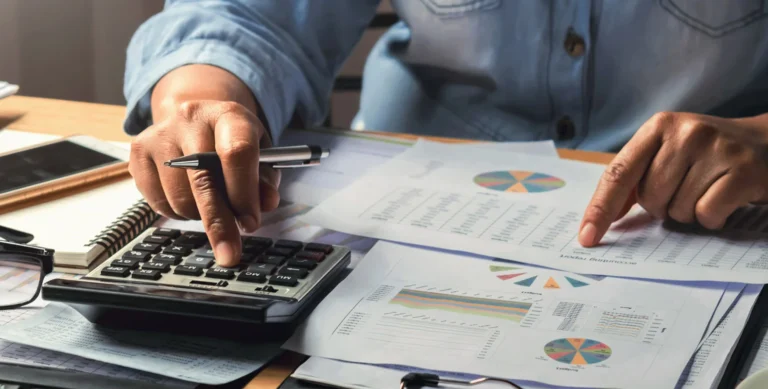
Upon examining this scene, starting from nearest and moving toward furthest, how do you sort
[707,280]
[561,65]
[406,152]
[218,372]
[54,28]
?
[218,372], [707,280], [406,152], [561,65], [54,28]

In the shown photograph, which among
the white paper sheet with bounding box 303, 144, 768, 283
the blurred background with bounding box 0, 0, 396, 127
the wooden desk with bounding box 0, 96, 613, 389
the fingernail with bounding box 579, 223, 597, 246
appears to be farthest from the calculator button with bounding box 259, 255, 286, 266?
the blurred background with bounding box 0, 0, 396, 127

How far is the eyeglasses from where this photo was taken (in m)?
0.55

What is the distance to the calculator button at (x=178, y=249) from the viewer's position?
0.56 metres

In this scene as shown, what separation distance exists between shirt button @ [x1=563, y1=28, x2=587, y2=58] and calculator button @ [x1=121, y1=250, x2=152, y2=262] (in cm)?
59

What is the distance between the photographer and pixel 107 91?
1.74m

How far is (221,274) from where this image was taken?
527 millimetres

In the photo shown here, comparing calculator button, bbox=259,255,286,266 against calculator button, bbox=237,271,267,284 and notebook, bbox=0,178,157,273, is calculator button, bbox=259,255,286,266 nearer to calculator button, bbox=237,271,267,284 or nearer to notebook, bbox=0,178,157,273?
calculator button, bbox=237,271,267,284

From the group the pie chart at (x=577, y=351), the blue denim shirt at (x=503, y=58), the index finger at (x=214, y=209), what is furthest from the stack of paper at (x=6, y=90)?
the pie chart at (x=577, y=351)

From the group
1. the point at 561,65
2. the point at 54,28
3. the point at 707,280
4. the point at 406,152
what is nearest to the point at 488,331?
the point at 707,280

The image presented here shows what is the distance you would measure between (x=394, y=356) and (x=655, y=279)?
0.69 ft

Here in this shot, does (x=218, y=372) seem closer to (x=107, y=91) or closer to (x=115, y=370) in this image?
(x=115, y=370)

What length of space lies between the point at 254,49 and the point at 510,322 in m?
0.48

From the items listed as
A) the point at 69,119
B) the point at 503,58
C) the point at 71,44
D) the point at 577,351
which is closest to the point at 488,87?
the point at 503,58

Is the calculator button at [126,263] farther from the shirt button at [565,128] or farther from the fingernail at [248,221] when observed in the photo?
the shirt button at [565,128]
